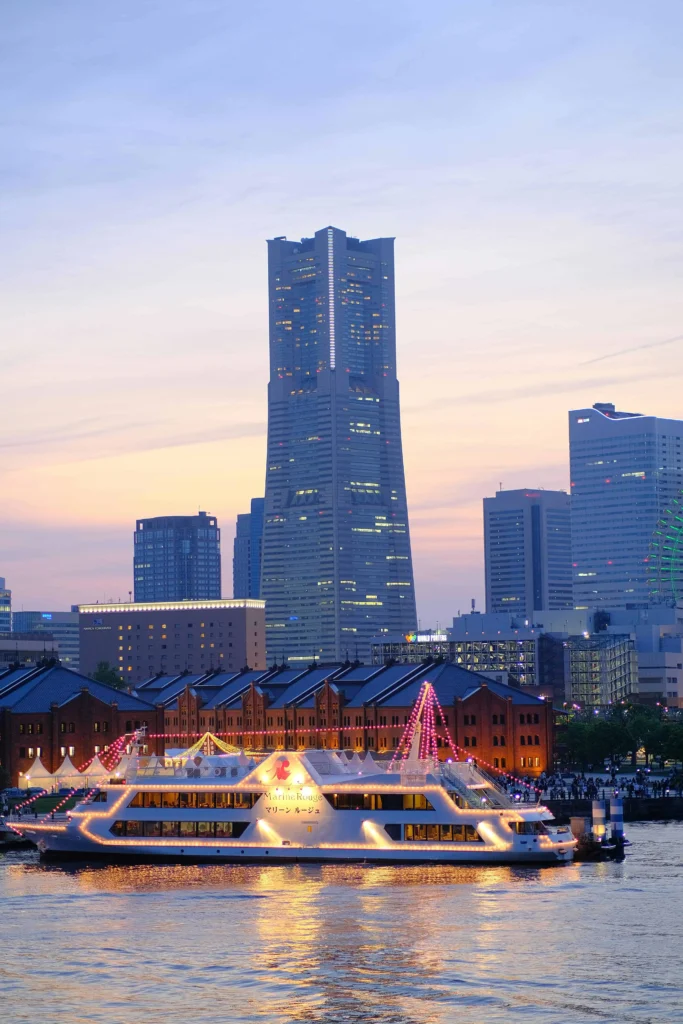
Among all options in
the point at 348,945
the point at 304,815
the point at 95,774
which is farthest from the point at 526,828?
the point at 95,774

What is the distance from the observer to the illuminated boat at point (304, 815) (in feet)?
338

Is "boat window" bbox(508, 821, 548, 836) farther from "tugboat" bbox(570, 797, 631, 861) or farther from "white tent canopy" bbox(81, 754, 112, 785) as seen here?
"white tent canopy" bbox(81, 754, 112, 785)

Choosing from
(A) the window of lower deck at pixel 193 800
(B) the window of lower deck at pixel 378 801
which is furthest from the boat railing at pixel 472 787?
(A) the window of lower deck at pixel 193 800

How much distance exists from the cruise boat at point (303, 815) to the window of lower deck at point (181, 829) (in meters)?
0.06

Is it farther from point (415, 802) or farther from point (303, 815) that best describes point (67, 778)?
point (415, 802)

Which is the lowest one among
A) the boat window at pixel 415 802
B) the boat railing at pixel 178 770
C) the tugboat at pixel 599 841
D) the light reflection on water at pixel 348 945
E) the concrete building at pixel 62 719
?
the light reflection on water at pixel 348 945

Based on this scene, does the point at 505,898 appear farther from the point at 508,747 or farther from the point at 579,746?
the point at 579,746

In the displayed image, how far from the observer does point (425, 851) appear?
103m

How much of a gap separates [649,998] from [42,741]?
349 feet

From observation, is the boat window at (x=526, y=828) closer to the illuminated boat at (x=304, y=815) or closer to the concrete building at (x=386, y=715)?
the illuminated boat at (x=304, y=815)

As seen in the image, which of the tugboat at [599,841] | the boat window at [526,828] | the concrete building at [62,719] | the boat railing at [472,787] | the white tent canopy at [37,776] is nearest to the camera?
the boat window at [526,828]

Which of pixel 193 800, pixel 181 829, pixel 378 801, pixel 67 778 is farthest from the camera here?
pixel 67 778

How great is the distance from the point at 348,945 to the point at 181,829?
36.6m

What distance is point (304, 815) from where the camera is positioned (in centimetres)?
10688
